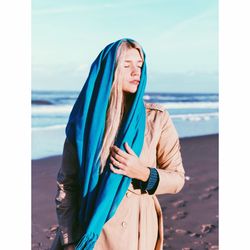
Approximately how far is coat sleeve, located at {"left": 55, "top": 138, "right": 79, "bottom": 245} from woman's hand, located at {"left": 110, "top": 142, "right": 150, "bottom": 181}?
0.15m

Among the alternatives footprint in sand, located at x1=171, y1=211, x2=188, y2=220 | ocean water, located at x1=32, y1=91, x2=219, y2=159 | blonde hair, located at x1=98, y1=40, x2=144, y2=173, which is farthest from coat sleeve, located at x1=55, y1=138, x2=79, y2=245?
ocean water, located at x1=32, y1=91, x2=219, y2=159

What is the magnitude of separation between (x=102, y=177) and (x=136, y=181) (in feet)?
0.41

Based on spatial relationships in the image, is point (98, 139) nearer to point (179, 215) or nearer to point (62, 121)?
point (179, 215)

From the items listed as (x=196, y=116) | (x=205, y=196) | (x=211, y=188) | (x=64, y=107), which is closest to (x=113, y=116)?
(x=205, y=196)

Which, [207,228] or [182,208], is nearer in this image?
[207,228]

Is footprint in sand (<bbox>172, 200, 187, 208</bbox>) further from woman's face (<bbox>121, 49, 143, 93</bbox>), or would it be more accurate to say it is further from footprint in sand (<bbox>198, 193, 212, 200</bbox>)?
woman's face (<bbox>121, 49, 143, 93</bbox>)

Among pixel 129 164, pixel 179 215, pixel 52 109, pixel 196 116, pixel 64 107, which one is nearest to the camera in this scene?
pixel 129 164

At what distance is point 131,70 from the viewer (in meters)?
1.69

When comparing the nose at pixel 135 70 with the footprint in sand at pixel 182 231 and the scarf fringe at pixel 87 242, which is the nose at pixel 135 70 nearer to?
the scarf fringe at pixel 87 242

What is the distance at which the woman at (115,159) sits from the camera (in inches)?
65.9

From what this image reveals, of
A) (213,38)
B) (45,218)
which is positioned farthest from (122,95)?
(45,218)

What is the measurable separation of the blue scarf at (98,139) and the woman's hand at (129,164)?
0.02 meters

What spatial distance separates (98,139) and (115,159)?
9 cm

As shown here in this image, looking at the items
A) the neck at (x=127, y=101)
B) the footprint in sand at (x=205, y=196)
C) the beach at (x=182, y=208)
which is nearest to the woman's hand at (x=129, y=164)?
the neck at (x=127, y=101)
